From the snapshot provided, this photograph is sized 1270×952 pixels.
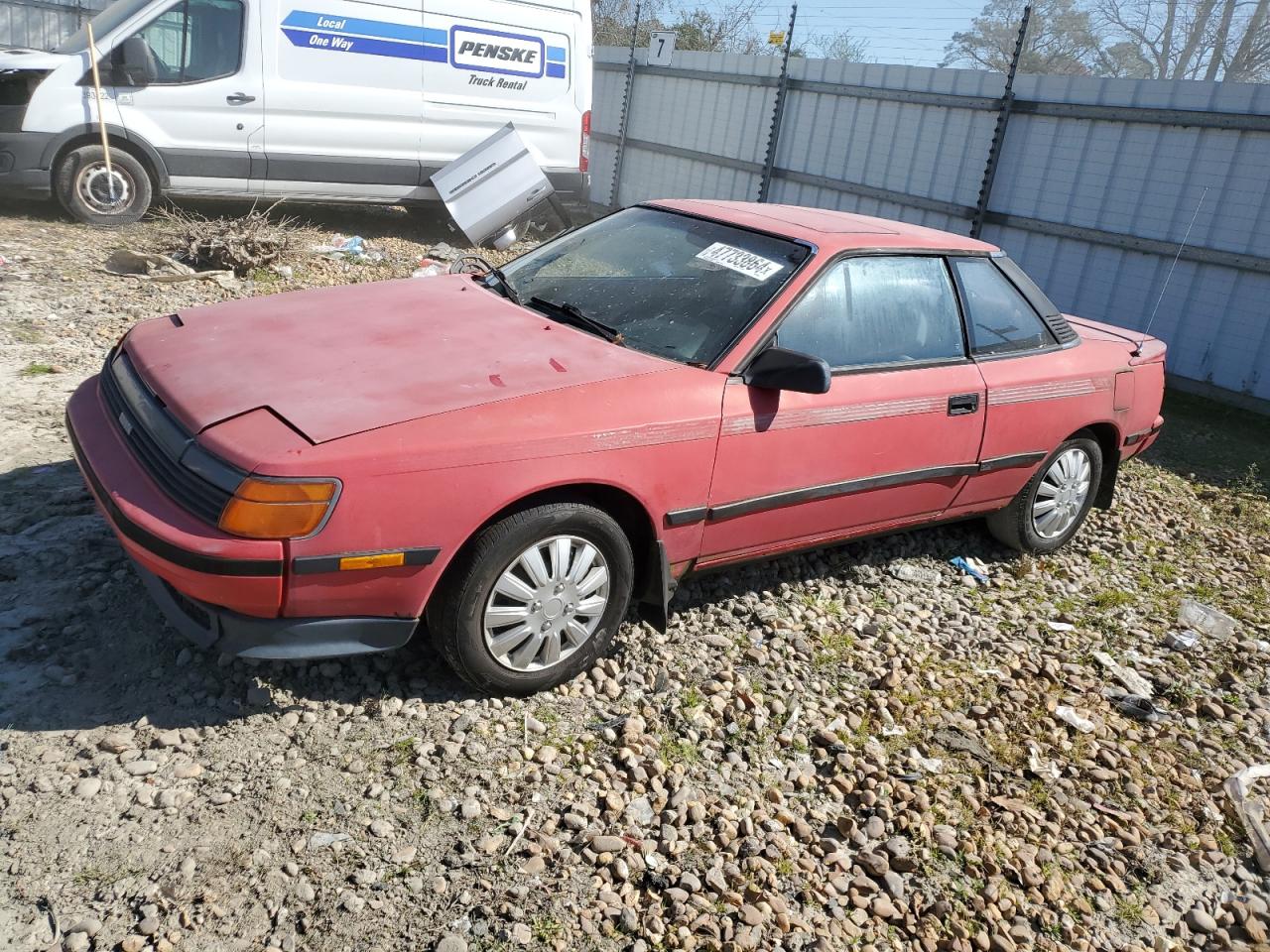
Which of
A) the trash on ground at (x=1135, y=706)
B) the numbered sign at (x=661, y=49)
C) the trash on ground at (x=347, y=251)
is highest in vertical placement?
the numbered sign at (x=661, y=49)

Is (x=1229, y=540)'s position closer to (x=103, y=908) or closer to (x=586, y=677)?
(x=586, y=677)

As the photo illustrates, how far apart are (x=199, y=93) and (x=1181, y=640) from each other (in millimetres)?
8870

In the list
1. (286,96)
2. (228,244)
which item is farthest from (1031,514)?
(286,96)

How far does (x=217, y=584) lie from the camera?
2.64 m

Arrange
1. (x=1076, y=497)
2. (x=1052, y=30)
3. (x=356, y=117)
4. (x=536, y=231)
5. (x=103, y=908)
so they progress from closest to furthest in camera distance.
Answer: (x=103, y=908), (x=1076, y=497), (x=356, y=117), (x=536, y=231), (x=1052, y=30)

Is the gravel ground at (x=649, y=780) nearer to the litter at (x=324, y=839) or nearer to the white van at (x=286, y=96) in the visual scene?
the litter at (x=324, y=839)

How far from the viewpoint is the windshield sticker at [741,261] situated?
3834 millimetres

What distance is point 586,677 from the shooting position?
3510 mm

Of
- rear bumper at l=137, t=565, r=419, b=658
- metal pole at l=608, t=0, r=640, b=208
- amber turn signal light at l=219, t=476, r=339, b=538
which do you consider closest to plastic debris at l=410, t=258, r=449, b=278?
metal pole at l=608, t=0, r=640, b=208

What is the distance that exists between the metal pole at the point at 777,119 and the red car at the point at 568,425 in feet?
23.8

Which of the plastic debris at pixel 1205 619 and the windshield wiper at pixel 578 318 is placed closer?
the windshield wiper at pixel 578 318

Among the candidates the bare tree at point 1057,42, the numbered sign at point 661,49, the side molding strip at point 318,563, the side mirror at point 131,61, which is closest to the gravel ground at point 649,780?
the side molding strip at point 318,563

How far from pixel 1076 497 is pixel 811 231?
86.3 inches

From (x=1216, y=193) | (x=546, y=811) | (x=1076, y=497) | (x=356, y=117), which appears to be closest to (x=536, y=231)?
(x=356, y=117)
